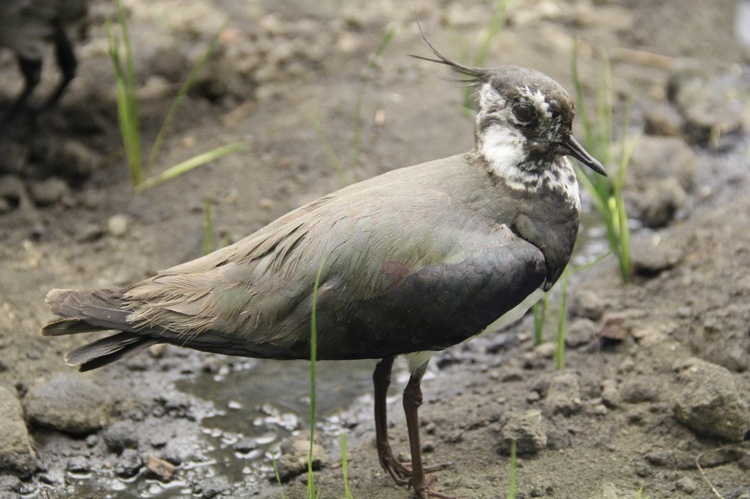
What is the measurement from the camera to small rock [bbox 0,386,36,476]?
3.66m

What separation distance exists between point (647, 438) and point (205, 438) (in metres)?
1.83

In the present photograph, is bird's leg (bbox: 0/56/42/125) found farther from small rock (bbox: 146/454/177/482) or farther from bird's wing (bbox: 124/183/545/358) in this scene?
small rock (bbox: 146/454/177/482)

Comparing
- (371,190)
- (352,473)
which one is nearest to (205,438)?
(352,473)

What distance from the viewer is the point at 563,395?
158 inches

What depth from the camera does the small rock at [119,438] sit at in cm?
398

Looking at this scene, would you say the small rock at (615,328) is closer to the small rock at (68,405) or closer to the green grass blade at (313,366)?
the green grass blade at (313,366)

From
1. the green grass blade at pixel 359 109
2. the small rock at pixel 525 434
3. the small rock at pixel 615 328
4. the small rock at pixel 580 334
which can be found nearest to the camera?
the small rock at pixel 525 434

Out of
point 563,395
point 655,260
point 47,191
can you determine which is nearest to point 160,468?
point 563,395

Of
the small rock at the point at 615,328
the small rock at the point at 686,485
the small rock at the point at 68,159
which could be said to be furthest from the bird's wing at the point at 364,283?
the small rock at the point at 68,159

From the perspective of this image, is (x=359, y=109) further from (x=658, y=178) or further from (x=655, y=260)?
(x=658, y=178)

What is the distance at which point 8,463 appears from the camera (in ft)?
12.0

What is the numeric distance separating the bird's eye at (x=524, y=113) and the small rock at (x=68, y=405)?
6.88ft

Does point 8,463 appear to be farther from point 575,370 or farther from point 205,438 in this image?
point 575,370

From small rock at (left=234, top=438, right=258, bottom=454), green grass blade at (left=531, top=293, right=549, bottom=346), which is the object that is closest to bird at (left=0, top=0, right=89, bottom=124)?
small rock at (left=234, top=438, right=258, bottom=454)
